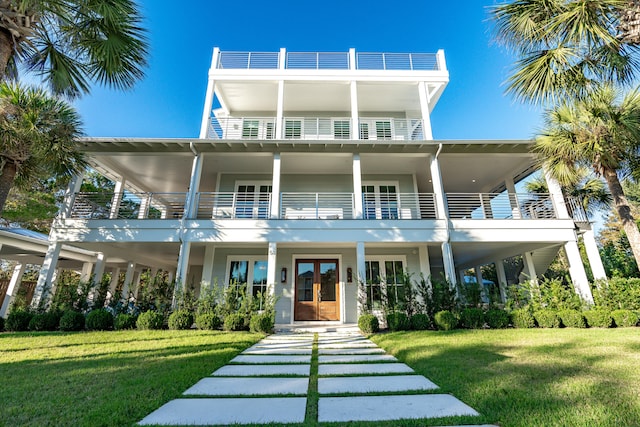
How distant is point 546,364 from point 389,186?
8.14 meters

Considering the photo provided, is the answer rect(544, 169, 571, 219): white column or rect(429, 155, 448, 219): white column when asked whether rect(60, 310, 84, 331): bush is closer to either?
rect(429, 155, 448, 219): white column

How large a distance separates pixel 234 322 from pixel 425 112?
30.7ft

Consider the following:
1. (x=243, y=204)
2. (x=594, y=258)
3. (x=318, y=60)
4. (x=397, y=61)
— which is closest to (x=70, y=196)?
(x=243, y=204)

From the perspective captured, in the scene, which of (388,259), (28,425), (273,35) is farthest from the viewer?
(273,35)

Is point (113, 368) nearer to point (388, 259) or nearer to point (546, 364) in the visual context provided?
point (546, 364)

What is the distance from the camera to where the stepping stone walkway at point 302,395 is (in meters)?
2.19

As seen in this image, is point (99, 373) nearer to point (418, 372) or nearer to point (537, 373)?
point (418, 372)

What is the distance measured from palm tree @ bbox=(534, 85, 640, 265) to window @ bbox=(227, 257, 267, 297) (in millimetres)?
9155

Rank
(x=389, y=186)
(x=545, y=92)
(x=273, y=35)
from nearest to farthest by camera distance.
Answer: (x=545, y=92)
(x=389, y=186)
(x=273, y=35)

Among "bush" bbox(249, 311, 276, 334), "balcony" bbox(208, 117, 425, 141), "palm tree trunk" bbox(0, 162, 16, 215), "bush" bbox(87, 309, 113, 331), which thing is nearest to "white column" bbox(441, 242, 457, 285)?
"bush" bbox(249, 311, 276, 334)

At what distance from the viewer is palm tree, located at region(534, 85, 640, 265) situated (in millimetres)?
6270

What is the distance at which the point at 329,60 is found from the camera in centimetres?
1170

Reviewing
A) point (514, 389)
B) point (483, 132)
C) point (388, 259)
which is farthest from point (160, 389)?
point (483, 132)

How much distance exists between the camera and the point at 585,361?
376 cm
